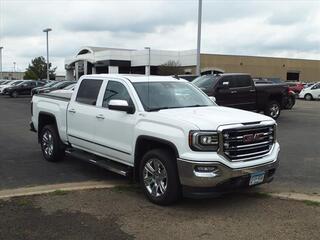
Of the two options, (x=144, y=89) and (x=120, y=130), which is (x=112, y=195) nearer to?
(x=120, y=130)

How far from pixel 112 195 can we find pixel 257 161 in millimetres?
2189

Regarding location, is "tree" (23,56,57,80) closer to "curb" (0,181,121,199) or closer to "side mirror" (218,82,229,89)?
"side mirror" (218,82,229,89)

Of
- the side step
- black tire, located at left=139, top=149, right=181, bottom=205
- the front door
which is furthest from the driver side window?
black tire, located at left=139, top=149, right=181, bottom=205

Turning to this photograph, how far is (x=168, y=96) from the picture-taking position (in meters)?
7.45

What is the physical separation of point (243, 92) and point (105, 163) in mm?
10941

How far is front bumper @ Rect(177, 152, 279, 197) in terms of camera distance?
19.4ft

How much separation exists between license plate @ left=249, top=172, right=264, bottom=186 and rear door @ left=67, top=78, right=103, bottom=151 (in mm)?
2870

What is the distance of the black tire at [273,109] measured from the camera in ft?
61.0

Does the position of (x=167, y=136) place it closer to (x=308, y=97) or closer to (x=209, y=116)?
(x=209, y=116)

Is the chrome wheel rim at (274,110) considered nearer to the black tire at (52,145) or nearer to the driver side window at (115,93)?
the black tire at (52,145)

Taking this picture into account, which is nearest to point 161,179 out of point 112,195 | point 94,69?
point 112,195

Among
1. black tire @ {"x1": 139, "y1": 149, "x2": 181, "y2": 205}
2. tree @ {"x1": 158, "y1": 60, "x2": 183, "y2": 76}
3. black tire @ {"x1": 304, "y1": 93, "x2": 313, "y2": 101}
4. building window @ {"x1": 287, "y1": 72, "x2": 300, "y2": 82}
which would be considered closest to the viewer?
black tire @ {"x1": 139, "y1": 149, "x2": 181, "y2": 205}

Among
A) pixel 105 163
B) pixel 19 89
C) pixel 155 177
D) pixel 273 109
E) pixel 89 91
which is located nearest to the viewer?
pixel 155 177

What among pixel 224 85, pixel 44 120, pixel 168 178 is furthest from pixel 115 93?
pixel 224 85
